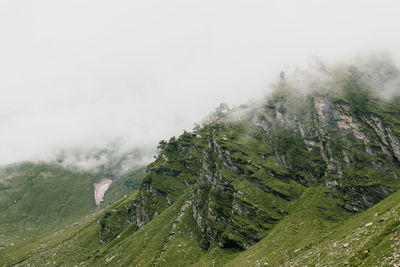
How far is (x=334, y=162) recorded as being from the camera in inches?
7431

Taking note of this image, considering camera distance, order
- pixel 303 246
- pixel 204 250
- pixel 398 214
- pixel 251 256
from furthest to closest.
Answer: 1. pixel 204 250
2. pixel 251 256
3. pixel 303 246
4. pixel 398 214

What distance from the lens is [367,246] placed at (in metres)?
69.8

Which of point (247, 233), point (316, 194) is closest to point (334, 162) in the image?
point (316, 194)

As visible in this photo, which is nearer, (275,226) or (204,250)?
(275,226)

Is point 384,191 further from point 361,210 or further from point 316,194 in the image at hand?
point 316,194

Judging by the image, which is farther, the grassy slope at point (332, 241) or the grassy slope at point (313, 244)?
the grassy slope at point (313, 244)

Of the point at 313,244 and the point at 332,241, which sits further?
the point at 313,244

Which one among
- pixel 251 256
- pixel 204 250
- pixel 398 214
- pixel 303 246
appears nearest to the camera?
pixel 398 214

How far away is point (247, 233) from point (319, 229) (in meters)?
45.4

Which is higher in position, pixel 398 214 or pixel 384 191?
pixel 398 214

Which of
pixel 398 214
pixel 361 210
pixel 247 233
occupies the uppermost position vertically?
pixel 398 214

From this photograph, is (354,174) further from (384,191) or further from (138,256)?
(138,256)

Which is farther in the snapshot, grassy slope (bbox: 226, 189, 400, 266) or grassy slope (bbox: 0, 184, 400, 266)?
grassy slope (bbox: 0, 184, 400, 266)

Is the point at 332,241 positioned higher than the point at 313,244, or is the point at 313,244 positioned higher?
the point at 332,241
